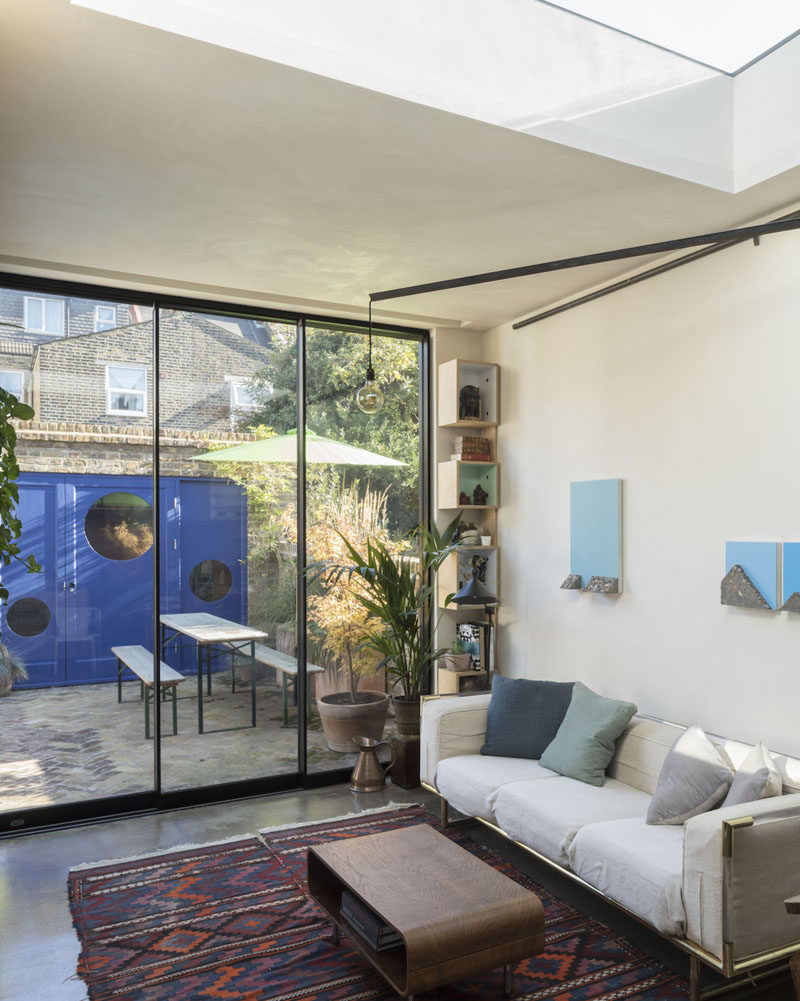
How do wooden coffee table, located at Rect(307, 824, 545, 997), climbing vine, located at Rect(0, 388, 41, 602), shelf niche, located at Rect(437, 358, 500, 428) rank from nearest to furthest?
climbing vine, located at Rect(0, 388, 41, 602) < wooden coffee table, located at Rect(307, 824, 545, 997) < shelf niche, located at Rect(437, 358, 500, 428)

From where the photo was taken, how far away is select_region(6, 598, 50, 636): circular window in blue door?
4.54 m

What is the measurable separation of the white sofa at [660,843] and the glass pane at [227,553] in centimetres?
147

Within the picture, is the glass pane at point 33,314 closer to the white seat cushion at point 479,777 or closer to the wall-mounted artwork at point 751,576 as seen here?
the white seat cushion at point 479,777

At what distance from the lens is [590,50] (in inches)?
120

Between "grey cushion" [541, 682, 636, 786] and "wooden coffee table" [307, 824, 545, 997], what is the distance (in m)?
0.90

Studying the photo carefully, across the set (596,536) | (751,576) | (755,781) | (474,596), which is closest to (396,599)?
(474,596)

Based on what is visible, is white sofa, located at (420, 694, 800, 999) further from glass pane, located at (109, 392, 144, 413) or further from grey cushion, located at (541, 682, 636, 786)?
glass pane, located at (109, 392, 144, 413)

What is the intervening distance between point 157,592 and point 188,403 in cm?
A: 118

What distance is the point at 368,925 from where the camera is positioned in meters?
2.92

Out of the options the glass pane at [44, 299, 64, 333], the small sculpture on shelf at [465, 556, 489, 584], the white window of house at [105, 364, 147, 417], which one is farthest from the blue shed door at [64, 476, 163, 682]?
the small sculpture on shelf at [465, 556, 489, 584]

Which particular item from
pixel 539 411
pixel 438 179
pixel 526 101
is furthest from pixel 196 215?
pixel 539 411

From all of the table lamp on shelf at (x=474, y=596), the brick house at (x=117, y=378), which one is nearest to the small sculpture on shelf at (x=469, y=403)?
the table lamp on shelf at (x=474, y=596)

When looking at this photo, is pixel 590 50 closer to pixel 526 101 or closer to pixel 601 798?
pixel 526 101

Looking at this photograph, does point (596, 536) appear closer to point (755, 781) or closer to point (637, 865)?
point (755, 781)
